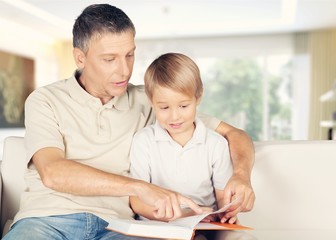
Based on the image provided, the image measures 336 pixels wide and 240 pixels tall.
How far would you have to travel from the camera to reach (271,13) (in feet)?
24.8

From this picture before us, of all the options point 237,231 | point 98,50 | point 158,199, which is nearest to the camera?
point 158,199

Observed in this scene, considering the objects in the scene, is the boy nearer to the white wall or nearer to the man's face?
the man's face

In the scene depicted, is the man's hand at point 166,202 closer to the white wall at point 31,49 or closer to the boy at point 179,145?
the boy at point 179,145

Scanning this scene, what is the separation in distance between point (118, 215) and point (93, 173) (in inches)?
9.8

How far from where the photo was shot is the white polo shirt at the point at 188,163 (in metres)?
1.61

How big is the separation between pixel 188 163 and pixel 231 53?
784cm

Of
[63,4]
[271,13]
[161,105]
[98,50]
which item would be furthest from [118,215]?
[271,13]

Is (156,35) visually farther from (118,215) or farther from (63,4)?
(118,215)

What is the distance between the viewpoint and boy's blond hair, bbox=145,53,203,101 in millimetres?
1533

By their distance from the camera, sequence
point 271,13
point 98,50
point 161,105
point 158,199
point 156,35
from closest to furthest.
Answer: point 158,199 < point 161,105 < point 98,50 < point 271,13 < point 156,35

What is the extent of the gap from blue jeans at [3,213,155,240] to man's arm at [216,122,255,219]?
0.37 meters

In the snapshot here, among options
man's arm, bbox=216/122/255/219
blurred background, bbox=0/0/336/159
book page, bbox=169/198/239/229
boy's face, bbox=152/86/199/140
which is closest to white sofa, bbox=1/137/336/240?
man's arm, bbox=216/122/255/219

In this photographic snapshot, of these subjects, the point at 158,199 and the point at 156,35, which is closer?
the point at 158,199

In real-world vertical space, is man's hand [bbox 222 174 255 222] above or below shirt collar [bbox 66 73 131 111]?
below
